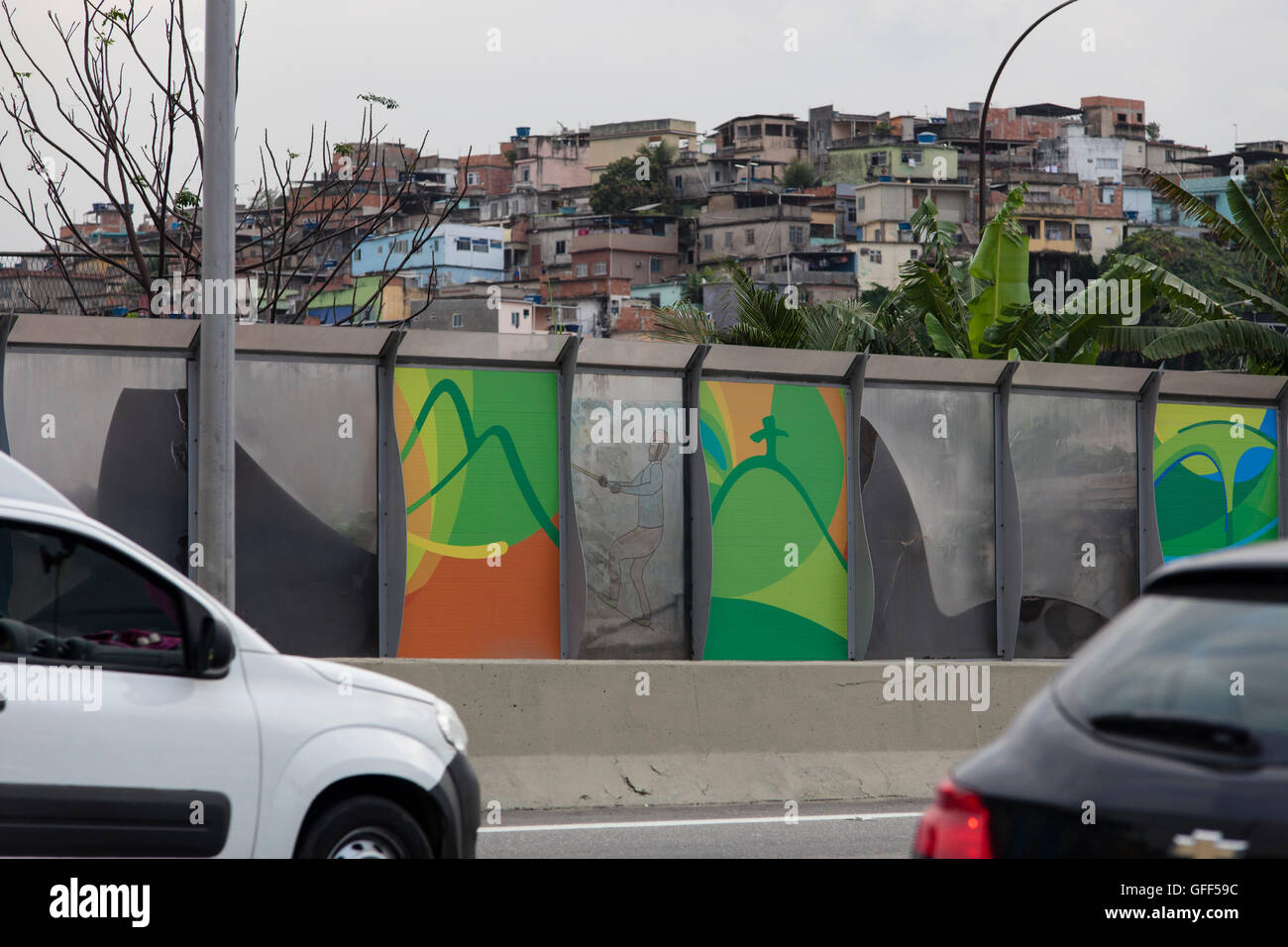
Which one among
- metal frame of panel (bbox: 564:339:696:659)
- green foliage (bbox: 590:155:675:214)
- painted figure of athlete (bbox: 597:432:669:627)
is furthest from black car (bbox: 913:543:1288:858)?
green foliage (bbox: 590:155:675:214)

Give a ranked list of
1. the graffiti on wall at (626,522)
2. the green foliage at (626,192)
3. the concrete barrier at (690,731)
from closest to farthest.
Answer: the concrete barrier at (690,731) → the graffiti on wall at (626,522) → the green foliage at (626,192)

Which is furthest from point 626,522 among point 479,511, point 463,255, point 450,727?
point 463,255

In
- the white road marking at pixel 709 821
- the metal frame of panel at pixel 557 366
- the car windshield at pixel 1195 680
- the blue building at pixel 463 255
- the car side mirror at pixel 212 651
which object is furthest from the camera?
the blue building at pixel 463 255

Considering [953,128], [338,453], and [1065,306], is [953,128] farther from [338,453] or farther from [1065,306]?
[338,453]

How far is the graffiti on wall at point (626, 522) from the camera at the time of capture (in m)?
13.8

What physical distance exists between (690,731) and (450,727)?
16.6ft

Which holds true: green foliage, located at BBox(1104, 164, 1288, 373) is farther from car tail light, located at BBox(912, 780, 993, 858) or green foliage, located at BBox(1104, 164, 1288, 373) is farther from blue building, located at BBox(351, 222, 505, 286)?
blue building, located at BBox(351, 222, 505, 286)

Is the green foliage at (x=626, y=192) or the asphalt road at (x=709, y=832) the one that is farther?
the green foliage at (x=626, y=192)

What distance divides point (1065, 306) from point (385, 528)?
51.6ft

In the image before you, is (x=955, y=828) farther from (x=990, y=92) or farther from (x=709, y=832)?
(x=990, y=92)

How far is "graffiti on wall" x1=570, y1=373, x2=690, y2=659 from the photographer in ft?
45.3

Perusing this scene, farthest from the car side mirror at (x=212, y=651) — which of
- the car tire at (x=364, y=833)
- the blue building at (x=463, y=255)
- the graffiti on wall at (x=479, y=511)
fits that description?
the blue building at (x=463, y=255)

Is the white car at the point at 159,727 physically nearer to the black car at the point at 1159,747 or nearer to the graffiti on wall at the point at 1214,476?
the black car at the point at 1159,747
